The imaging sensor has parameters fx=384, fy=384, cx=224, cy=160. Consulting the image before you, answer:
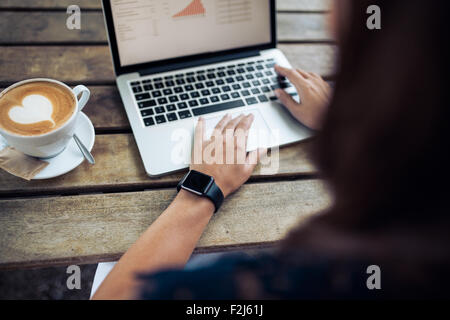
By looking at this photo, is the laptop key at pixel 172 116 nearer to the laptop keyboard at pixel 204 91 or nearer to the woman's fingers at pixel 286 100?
the laptop keyboard at pixel 204 91

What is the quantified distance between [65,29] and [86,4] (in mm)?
142

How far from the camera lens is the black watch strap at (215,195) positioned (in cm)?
71

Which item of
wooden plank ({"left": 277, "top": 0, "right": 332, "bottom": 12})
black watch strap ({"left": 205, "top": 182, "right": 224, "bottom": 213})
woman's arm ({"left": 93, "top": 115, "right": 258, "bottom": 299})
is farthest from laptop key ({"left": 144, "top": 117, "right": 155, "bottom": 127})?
wooden plank ({"left": 277, "top": 0, "right": 332, "bottom": 12})

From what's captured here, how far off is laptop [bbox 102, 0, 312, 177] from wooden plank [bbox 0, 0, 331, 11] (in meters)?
0.27

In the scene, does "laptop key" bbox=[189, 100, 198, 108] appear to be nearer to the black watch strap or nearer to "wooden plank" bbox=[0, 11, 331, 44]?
the black watch strap

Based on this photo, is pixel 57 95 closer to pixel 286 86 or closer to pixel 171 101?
pixel 171 101

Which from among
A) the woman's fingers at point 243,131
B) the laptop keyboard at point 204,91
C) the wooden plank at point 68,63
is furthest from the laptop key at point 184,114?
the wooden plank at point 68,63

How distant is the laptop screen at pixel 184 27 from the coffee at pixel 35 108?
0.65 ft

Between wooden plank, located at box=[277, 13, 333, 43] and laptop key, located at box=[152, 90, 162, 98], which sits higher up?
wooden plank, located at box=[277, 13, 333, 43]

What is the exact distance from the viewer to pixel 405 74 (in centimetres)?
35

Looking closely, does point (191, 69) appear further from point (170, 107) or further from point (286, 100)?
point (286, 100)

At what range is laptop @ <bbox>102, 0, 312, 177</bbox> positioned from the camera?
829 mm
